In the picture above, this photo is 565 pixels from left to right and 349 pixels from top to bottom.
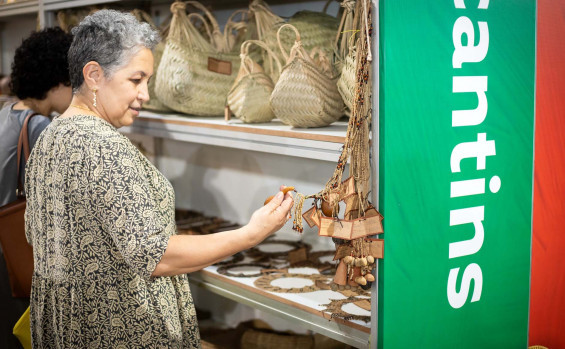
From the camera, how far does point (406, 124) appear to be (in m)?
1.42

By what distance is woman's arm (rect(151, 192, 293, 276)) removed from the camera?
4.81 ft

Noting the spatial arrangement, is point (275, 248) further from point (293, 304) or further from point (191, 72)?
point (191, 72)

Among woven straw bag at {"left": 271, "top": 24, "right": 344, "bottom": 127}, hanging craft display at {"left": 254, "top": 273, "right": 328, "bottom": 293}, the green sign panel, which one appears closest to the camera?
the green sign panel

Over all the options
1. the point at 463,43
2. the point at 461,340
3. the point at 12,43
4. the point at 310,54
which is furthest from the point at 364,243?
the point at 12,43

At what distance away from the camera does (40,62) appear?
2332mm

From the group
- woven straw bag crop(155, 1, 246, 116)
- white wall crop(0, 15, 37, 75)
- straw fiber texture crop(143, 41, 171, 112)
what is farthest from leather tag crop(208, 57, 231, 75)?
white wall crop(0, 15, 37, 75)

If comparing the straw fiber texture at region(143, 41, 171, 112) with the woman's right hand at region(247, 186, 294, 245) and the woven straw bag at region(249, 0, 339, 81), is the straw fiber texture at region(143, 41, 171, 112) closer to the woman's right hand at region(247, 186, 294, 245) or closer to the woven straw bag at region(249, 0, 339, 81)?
the woven straw bag at region(249, 0, 339, 81)

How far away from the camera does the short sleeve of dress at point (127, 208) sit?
1.43m

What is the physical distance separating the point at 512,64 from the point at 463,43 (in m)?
0.22

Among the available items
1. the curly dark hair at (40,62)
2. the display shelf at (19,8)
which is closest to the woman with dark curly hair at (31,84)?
the curly dark hair at (40,62)

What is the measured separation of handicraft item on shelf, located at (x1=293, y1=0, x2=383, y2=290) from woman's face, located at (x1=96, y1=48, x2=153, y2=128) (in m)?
0.55

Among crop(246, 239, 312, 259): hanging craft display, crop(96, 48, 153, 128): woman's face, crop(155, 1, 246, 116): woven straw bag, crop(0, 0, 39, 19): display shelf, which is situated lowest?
crop(246, 239, 312, 259): hanging craft display

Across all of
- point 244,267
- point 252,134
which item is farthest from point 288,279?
point 252,134

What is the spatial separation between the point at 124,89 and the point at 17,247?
3.06ft
